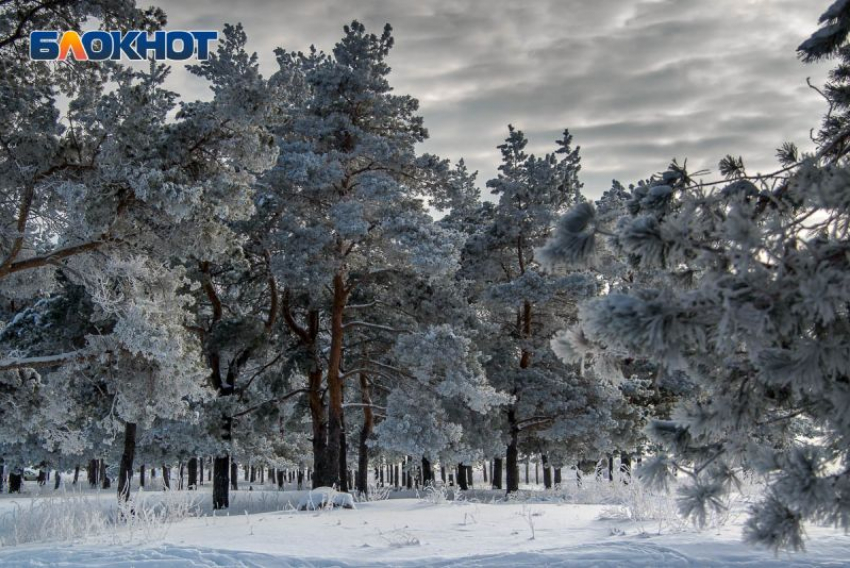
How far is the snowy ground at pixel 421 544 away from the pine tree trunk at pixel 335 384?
6914mm

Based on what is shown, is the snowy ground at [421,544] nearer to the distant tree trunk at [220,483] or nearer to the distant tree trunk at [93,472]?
the distant tree trunk at [220,483]

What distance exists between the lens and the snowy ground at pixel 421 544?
5.55 meters

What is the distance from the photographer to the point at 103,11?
9.15 m

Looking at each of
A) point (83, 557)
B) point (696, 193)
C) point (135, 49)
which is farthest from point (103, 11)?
point (696, 193)

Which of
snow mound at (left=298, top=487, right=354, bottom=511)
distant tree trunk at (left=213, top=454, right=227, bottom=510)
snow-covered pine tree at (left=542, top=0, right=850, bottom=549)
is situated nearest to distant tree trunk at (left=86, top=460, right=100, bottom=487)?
distant tree trunk at (left=213, top=454, right=227, bottom=510)

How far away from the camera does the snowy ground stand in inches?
219

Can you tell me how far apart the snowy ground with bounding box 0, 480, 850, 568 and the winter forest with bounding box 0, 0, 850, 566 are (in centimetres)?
9

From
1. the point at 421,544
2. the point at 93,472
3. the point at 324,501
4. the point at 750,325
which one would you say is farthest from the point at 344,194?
the point at 93,472

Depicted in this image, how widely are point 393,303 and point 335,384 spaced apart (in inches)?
105

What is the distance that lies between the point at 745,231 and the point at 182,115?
902 centimetres

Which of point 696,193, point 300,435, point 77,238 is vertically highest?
point 77,238

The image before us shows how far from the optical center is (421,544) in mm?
6707

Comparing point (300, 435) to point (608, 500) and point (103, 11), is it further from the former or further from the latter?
point (103, 11)

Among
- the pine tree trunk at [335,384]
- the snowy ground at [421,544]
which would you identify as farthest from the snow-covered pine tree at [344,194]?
the snowy ground at [421,544]
